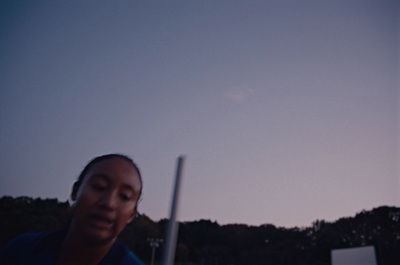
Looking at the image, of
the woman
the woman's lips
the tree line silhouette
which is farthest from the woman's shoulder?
the tree line silhouette

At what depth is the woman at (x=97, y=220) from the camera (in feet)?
3.52

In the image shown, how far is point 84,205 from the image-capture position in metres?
1.08

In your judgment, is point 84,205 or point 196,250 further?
point 196,250

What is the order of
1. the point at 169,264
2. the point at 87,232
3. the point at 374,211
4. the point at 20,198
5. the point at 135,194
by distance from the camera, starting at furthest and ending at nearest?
the point at 374,211
the point at 20,198
the point at 135,194
the point at 87,232
the point at 169,264

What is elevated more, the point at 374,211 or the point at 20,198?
the point at 374,211

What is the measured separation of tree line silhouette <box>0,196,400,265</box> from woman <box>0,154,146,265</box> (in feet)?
116

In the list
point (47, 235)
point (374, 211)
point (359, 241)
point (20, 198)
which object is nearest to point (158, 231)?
point (20, 198)

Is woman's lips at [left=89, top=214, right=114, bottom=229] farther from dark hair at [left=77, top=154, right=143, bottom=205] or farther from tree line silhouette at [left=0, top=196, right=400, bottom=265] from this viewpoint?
tree line silhouette at [left=0, top=196, right=400, bottom=265]

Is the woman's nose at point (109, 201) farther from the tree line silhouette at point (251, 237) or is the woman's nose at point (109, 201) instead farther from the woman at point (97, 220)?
the tree line silhouette at point (251, 237)

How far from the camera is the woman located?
1073 millimetres

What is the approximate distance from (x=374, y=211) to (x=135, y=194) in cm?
5992

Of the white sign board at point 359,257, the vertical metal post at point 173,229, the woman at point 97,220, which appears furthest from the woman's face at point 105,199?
the white sign board at point 359,257

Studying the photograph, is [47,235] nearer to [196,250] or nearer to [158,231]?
[158,231]

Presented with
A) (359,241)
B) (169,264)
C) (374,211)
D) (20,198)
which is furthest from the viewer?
(374,211)
